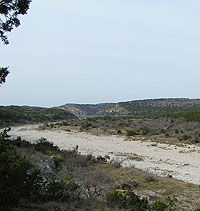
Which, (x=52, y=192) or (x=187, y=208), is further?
(x=187, y=208)

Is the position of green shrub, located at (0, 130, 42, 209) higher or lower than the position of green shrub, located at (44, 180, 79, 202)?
higher

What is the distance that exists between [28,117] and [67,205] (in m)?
55.8

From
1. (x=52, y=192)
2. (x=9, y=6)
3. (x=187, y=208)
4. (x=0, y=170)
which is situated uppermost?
(x=9, y=6)

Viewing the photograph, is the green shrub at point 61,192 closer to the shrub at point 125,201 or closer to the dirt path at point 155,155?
the shrub at point 125,201

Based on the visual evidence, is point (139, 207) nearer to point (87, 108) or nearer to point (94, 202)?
point (94, 202)

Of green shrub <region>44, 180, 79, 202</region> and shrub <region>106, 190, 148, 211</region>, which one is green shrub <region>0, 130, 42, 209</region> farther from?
shrub <region>106, 190, 148, 211</region>

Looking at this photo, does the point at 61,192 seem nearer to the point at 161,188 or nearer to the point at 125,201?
the point at 125,201

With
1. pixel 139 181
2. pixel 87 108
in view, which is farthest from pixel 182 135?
pixel 87 108

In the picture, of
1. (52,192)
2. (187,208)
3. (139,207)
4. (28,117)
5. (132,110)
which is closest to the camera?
(139,207)

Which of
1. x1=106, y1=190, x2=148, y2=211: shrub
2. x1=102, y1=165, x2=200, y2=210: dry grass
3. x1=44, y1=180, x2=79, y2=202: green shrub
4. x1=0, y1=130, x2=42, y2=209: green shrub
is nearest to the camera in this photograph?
x1=0, y1=130, x2=42, y2=209: green shrub

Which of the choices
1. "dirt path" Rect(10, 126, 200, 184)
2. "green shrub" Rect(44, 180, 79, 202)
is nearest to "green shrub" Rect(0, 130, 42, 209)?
"green shrub" Rect(44, 180, 79, 202)

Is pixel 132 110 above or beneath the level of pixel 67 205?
above

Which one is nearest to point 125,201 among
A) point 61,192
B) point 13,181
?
point 61,192

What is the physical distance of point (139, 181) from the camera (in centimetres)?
1112
